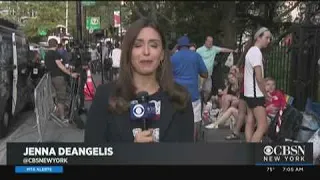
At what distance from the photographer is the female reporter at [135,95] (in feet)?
6.84

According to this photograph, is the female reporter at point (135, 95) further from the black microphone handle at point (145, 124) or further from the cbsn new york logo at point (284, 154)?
the cbsn new york logo at point (284, 154)

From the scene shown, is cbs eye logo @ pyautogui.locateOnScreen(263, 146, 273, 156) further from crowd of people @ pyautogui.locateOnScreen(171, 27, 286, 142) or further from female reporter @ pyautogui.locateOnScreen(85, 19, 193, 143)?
crowd of people @ pyautogui.locateOnScreen(171, 27, 286, 142)

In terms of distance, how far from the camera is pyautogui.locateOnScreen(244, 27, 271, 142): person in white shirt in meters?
5.16

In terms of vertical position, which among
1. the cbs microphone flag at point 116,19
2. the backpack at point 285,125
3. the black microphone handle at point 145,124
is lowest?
the backpack at point 285,125

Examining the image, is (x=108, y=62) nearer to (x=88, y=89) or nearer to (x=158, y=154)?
(x=88, y=89)

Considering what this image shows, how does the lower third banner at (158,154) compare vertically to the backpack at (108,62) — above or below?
below

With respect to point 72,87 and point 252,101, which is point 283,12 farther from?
point 72,87

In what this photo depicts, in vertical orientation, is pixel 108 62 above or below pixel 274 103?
above

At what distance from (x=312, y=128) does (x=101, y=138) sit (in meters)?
3.08

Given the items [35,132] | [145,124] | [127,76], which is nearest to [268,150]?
[145,124]

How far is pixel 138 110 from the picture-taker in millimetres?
2031

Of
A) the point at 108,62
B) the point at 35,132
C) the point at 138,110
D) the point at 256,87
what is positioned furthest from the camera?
the point at 108,62

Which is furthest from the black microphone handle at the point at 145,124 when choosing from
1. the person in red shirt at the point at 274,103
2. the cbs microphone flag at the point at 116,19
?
the person in red shirt at the point at 274,103

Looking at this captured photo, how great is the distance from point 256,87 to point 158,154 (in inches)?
128
